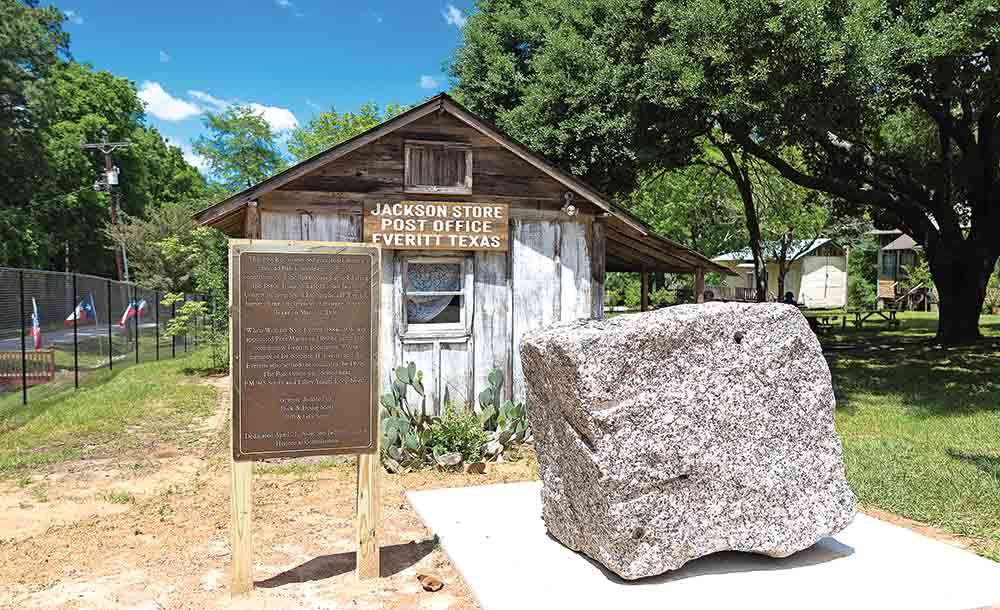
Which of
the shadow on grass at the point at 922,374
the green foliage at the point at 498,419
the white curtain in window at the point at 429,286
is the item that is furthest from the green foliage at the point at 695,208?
the green foliage at the point at 498,419

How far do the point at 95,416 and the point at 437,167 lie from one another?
23.8 feet

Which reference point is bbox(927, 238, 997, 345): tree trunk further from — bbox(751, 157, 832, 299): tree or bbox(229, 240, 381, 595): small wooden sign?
bbox(229, 240, 381, 595): small wooden sign

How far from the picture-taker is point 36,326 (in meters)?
12.3

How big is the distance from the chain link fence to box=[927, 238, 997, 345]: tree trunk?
18.8 m

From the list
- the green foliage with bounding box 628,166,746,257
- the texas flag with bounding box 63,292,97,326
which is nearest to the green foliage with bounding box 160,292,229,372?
the texas flag with bounding box 63,292,97,326

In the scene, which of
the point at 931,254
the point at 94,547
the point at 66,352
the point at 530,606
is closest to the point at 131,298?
the point at 66,352

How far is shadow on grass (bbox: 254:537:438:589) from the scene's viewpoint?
198 inches

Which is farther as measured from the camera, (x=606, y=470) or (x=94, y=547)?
(x=94, y=547)

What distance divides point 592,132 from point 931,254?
32.4 feet

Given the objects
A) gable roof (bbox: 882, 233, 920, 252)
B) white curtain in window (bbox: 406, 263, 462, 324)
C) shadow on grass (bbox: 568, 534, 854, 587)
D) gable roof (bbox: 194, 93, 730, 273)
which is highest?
gable roof (bbox: 882, 233, 920, 252)

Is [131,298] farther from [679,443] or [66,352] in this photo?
[679,443]

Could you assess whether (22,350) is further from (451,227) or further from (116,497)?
(451,227)

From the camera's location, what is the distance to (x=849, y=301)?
44.2 m

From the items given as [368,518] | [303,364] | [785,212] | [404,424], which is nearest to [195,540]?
[368,518]
